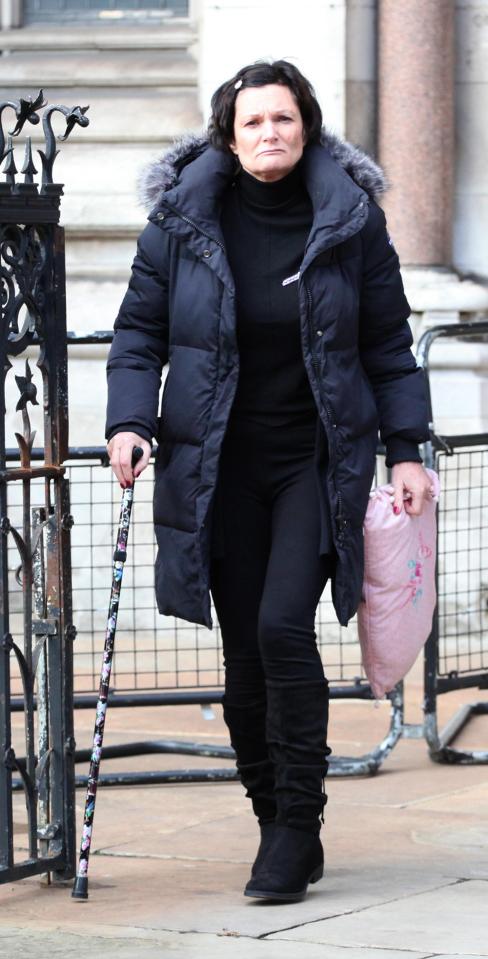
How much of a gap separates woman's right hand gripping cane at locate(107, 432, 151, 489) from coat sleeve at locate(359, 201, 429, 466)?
605mm

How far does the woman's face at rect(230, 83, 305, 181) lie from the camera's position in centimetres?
489

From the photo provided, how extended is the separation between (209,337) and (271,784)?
1126mm

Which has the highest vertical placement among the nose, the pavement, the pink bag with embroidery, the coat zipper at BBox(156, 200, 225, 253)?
the nose

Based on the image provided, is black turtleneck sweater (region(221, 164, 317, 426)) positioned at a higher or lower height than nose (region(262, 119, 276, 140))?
lower

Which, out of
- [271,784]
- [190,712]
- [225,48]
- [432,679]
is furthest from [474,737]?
[225,48]

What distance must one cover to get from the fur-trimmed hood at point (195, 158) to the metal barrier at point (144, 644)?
2.20 m

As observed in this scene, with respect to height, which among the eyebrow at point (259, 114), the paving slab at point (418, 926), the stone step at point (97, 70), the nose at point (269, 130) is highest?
the stone step at point (97, 70)

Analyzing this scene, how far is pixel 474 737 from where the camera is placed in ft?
24.0

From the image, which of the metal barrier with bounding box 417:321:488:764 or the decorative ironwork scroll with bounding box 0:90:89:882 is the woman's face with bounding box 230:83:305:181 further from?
the metal barrier with bounding box 417:321:488:764

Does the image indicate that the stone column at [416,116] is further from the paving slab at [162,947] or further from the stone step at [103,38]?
the paving slab at [162,947]

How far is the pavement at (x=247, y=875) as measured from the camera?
4.52m

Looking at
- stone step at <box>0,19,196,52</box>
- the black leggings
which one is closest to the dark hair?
the black leggings

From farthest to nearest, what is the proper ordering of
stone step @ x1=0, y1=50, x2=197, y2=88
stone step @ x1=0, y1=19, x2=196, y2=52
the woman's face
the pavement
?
1. stone step @ x1=0, y1=19, x2=196, y2=52
2. stone step @ x1=0, y1=50, x2=197, y2=88
3. the woman's face
4. the pavement

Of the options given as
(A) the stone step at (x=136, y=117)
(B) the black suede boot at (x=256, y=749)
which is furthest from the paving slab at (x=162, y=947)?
(A) the stone step at (x=136, y=117)
